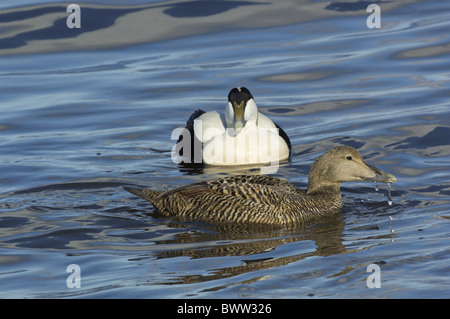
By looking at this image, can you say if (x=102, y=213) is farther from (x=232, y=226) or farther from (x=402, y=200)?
(x=402, y=200)

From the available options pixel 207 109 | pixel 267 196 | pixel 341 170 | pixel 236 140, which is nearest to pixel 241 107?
pixel 236 140

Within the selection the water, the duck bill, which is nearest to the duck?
the water

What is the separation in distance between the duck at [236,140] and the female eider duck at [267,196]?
86.2 inches

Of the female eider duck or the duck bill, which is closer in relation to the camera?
the female eider duck

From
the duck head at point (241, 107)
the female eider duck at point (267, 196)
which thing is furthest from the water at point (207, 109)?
the duck head at point (241, 107)

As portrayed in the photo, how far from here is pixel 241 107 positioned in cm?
1165

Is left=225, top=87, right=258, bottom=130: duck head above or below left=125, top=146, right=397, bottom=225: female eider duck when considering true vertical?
above

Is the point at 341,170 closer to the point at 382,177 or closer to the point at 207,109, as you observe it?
the point at 382,177

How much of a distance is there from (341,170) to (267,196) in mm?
895

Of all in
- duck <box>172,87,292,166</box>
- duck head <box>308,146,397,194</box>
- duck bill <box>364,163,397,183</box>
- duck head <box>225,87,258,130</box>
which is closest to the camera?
duck bill <box>364,163,397,183</box>

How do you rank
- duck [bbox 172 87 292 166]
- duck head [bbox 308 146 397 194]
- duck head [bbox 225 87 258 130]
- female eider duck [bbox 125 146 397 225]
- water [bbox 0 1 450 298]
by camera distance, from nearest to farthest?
1. water [bbox 0 1 450 298]
2. female eider duck [bbox 125 146 397 225]
3. duck head [bbox 308 146 397 194]
4. duck [bbox 172 87 292 166]
5. duck head [bbox 225 87 258 130]

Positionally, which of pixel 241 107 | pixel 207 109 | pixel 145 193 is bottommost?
pixel 145 193

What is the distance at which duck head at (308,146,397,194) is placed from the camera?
899 centimetres

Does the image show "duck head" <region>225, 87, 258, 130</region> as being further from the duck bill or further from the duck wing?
the duck bill
